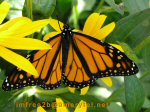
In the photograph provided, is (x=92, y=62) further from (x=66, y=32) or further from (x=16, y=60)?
(x=16, y=60)

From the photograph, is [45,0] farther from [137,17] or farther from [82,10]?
[82,10]

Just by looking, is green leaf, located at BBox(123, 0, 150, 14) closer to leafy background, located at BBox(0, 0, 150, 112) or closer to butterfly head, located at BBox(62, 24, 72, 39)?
leafy background, located at BBox(0, 0, 150, 112)

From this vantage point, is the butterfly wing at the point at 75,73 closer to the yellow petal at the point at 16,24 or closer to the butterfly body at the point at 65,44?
the butterfly body at the point at 65,44

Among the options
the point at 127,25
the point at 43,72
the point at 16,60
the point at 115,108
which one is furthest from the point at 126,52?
the point at 115,108

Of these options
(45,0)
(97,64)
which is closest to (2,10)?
(45,0)

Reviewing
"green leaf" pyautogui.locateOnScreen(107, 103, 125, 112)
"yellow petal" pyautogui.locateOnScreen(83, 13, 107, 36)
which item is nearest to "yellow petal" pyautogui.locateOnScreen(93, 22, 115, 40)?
"yellow petal" pyautogui.locateOnScreen(83, 13, 107, 36)

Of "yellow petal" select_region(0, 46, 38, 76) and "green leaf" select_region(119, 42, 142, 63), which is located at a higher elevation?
"green leaf" select_region(119, 42, 142, 63)
